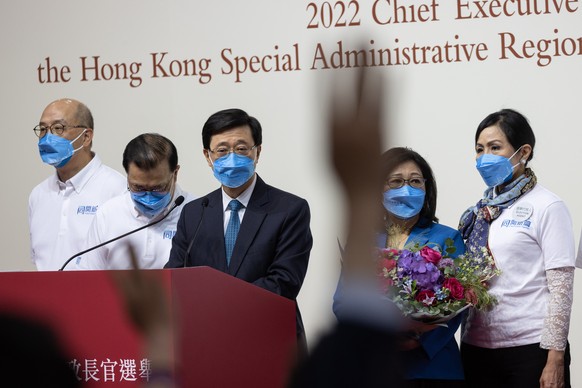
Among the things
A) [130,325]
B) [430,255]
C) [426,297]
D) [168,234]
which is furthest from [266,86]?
[130,325]

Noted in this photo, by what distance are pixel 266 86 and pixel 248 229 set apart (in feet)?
5.12

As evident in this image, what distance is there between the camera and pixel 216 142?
8.43ft

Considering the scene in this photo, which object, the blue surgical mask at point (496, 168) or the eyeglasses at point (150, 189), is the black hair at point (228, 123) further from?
the blue surgical mask at point (496, 168)

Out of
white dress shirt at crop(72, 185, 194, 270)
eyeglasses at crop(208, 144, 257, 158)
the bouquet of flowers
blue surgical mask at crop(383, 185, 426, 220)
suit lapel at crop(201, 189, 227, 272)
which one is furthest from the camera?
white dress shirt at crop(72, 185, 194, 270)

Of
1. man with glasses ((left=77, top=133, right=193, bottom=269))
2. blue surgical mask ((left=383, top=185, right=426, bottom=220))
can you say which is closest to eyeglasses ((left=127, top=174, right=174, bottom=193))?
man with glasses ((left=77, top=133, right=193, bottom=269))

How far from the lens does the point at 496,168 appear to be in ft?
8.79

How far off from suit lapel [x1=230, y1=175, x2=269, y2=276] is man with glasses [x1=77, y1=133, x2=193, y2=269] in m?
0.45

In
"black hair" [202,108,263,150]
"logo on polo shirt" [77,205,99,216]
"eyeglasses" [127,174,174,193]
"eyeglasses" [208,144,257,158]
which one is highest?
"black hair" [202,108,263,150]

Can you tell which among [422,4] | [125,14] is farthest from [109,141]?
[422,4]

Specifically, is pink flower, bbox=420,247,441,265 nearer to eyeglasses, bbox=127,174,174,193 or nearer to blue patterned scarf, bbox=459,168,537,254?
blue patterned scarf, bbox=459,168,537,254

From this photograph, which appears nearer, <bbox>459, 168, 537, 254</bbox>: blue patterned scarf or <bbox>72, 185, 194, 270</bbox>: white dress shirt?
<bbox>459, 168, 537, 254</bbox>: blue patterned scarf

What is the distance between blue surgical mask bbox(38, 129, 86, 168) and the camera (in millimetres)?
3451

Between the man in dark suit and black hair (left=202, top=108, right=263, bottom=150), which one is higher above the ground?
black hair (left=202, top=108, right=263, bottom=150)

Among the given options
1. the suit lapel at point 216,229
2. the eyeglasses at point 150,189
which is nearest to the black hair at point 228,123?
the suit lapel at point 216,229
